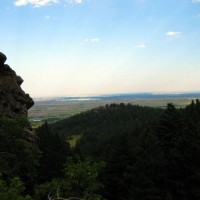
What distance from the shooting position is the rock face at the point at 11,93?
160 feet

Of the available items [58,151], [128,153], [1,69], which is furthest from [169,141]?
[1,69]

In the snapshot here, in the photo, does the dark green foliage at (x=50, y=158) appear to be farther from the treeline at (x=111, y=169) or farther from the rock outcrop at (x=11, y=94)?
the rock outcrop at (x=11, y=94)

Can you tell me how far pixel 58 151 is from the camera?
63000mm

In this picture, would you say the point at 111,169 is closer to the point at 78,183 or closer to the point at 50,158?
the point at 50,158

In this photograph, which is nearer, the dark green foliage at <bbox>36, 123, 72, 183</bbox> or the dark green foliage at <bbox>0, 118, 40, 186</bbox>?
the dark green foliage at <bbox>0, 118, 40, 186</bbox>

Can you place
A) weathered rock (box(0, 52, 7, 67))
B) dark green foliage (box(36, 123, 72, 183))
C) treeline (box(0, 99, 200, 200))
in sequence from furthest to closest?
dark green foliage (box(36, 123, 72, 183)), weathered rock (box(0, 52, 7, 67)), treeline (box(0, 99, 200, 200))

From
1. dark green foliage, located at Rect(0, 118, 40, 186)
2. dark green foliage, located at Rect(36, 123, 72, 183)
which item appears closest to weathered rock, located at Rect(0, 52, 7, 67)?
dark green foliage, located at Rect(36, 123, 72, 183)

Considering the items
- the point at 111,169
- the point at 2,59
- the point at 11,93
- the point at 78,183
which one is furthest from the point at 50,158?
the point at 78,183

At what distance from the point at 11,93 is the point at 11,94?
0.96 ft

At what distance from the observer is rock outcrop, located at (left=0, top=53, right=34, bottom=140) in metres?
48.6

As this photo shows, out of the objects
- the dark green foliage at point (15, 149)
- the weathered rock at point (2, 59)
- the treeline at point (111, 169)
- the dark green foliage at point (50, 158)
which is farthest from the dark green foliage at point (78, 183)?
the weathered rock at point (2, 59)

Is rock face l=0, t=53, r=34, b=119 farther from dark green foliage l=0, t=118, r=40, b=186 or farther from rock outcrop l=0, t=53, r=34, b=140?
dark green foliage l=0, t=118, r=40, b=186

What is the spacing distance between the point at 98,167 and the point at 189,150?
1875 cm

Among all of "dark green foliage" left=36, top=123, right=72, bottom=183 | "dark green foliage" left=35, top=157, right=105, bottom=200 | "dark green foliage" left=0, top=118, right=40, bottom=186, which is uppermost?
"dark green foliage" left=0, top=118, right=40, bottom=186
